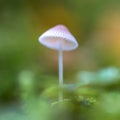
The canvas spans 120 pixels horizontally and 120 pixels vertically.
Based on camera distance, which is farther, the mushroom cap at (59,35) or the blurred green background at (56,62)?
the mushroom cap at (59,35)

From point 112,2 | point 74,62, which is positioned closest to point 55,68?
point 74,62

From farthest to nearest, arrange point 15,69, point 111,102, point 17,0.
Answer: point 17,0
point 15,69
point 111,102

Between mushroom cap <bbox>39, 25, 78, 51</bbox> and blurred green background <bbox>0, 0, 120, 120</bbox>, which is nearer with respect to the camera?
blurred green background <bbox>0, 0, 120, 120</bbox>

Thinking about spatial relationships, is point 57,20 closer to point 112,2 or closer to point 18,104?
point 112,2

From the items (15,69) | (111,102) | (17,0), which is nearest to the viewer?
(111,102)

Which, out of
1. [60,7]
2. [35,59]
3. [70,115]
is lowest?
[70,115]

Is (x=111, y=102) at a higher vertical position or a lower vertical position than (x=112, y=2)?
lower

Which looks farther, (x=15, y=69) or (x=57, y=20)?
(x=57, y=20)
